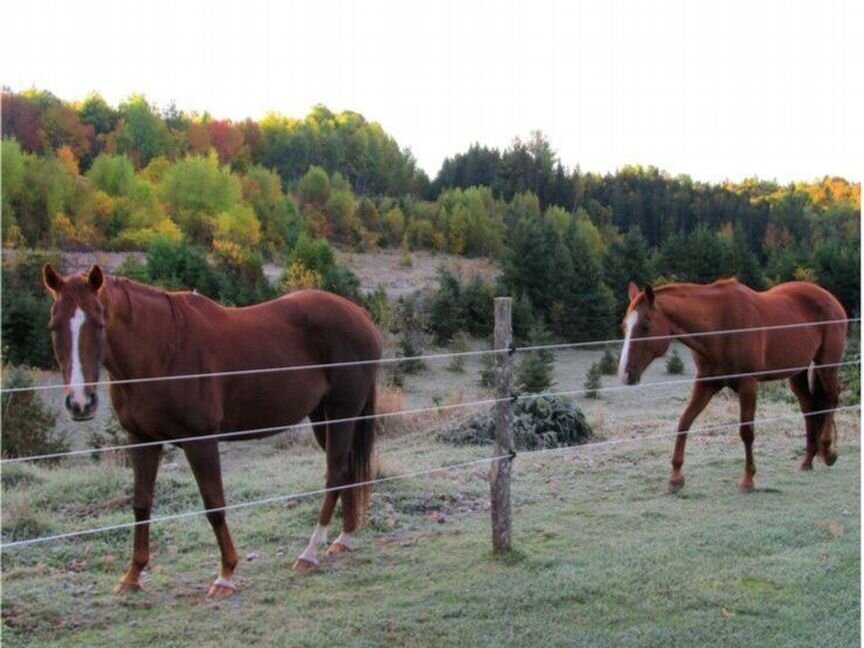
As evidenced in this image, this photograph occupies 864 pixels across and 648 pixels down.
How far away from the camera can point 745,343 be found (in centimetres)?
705

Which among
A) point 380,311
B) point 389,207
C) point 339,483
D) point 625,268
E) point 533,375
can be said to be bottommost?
point 533,375

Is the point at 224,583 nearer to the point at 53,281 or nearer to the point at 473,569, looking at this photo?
the point at 473,569

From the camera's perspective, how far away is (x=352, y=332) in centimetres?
521

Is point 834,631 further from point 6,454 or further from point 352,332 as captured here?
point 6,454

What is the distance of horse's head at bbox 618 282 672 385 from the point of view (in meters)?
6.45

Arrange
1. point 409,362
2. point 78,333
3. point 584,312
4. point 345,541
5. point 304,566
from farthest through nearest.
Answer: point 584,312 → point 409,362 → point 345,541 → point 304,566 → point 78,333

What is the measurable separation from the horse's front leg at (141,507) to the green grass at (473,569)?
0.39 feet

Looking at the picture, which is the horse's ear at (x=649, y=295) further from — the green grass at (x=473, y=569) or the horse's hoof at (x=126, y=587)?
the horse's hoof at (x=126, y=587)

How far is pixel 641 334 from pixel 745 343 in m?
1.03

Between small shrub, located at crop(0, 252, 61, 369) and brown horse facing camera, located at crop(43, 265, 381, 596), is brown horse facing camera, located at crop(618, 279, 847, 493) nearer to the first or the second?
brown horse facing camera, located at crop(43, 265, 381, 596)

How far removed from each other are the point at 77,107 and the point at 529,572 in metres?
63.9

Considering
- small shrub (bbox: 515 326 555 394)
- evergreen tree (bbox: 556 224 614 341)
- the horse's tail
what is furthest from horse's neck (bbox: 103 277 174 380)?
evergreen tree (bbox: 556 224 614 341)

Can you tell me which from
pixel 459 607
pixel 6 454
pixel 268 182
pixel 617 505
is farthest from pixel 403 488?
pixel 268 182

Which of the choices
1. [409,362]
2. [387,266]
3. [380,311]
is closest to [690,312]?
[409,362]
